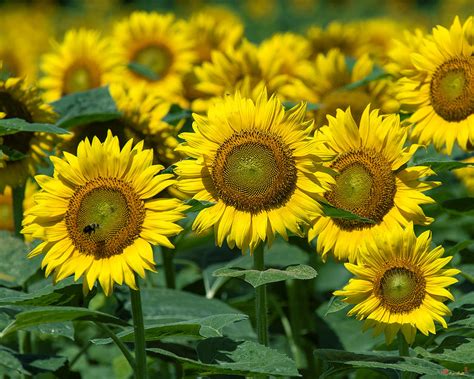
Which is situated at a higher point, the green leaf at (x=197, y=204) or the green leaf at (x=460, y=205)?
Result: the green leaf at (x=197, y=204)

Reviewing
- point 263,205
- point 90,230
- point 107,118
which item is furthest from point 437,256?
point 107,118

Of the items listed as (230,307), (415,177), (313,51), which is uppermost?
(313,51)

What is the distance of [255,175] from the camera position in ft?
7.29

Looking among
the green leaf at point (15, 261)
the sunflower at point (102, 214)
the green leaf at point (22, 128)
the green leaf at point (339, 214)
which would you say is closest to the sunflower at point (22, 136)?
the green leaf at point (15, 261)

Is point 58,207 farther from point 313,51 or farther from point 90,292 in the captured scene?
point 313,51

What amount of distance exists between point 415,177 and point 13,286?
0.95 meters

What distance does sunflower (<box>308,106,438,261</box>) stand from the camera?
2371 millimetres

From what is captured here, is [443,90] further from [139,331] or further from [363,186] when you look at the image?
[139,331]

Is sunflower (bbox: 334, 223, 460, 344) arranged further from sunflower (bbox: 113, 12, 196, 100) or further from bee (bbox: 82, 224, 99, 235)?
sunflower (bbox: 113, 12, 196, 100)

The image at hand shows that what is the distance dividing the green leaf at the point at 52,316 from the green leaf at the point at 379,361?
1.41ft

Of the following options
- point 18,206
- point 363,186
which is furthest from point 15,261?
point 363,186

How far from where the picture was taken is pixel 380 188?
7.83ft

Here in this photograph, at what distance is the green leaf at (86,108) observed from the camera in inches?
118

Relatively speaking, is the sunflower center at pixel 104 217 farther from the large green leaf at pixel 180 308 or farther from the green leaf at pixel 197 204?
the large green leaf at pixel 180 308
